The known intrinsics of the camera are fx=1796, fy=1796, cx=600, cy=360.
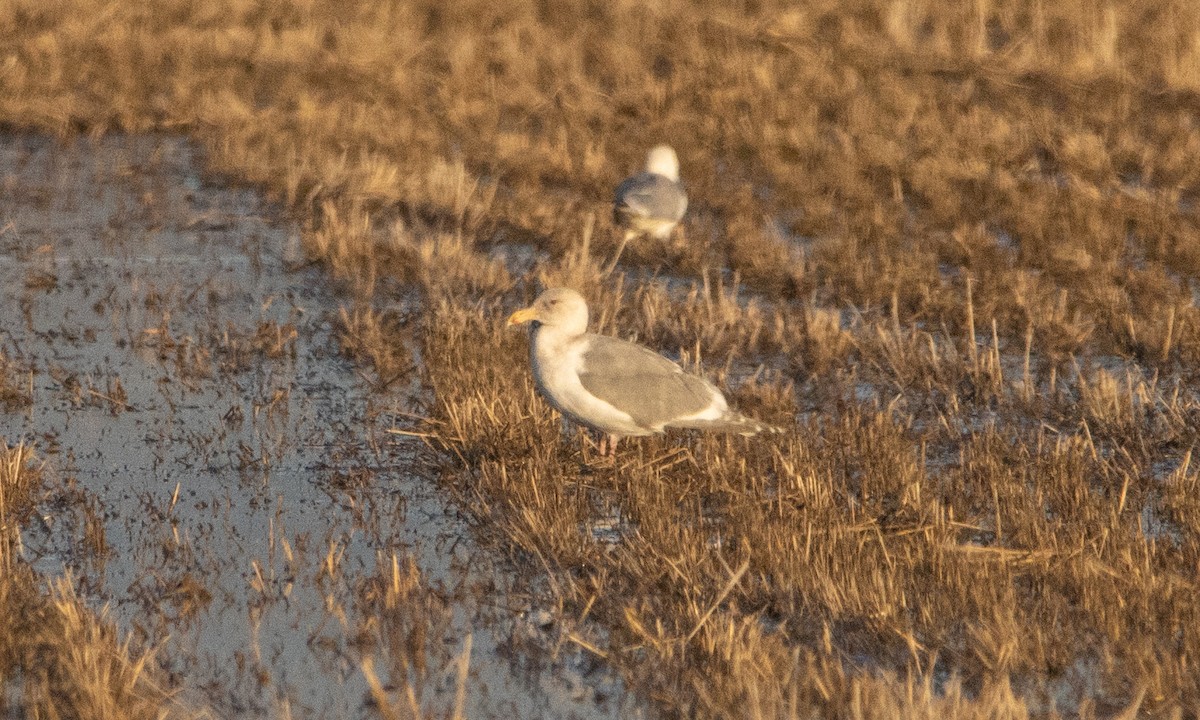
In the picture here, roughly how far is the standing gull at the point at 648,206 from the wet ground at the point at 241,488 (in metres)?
1.70

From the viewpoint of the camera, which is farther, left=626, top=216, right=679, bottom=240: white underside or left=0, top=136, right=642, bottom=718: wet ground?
left=626, top=216, right=679, bottom=240: white underside

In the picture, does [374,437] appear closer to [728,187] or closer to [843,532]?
[843,532]

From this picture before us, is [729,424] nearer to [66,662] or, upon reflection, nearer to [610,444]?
[610,444]

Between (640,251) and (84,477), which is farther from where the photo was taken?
(640,251)

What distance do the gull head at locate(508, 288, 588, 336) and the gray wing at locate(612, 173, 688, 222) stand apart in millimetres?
2994

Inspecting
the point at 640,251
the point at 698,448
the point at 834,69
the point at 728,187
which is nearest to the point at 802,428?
the point at 698,448

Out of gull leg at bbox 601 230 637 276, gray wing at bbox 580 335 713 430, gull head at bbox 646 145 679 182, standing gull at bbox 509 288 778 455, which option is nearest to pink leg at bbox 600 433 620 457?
standing gull at bbox 509 288 778 455

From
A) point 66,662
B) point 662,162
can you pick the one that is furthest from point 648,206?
point 66,662

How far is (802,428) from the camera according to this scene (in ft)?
23.1

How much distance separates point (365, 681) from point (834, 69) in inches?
417

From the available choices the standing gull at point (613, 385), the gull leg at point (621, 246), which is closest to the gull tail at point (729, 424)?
the standing gull at point (613, 385)

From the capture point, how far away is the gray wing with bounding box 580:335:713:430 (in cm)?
643

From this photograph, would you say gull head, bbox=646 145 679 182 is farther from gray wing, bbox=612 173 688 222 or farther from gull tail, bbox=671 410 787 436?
gull tail, bbox=671 410 787 436

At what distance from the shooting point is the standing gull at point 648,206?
32.0 feet
